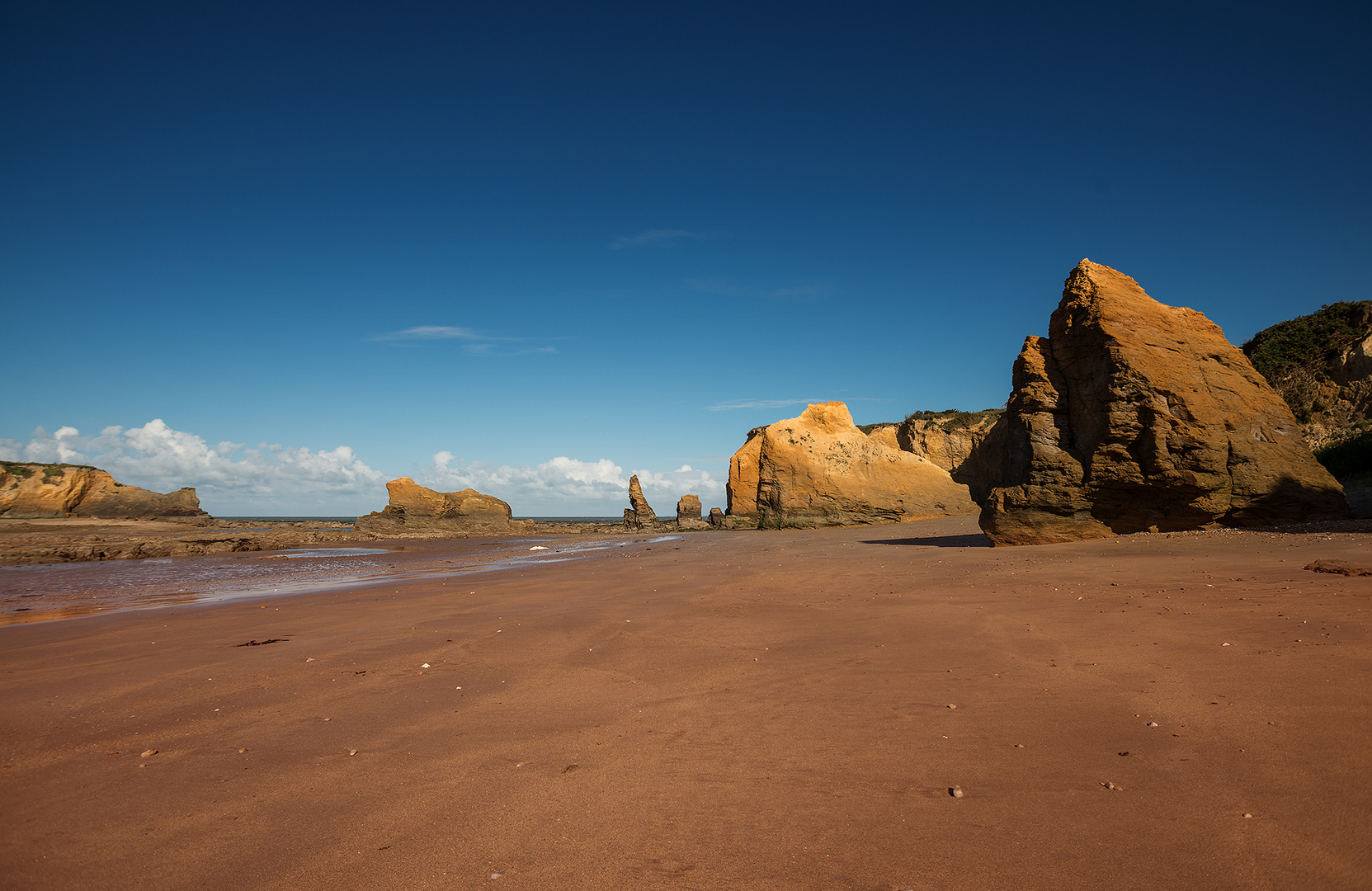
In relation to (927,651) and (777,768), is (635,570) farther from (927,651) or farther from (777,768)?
(777,768)

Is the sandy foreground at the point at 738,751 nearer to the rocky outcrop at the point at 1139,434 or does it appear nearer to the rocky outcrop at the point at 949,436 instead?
the rocky outcrop at the point at 1139,434

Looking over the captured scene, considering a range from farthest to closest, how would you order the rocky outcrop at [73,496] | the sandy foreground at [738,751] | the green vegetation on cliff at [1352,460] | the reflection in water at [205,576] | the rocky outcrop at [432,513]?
the rocky outcrop at [73,496] < the rocky outcrop at [432,513] < the green vegetation on cliff at [1352,460] < the reflection in water at [205,576] < the sandy foreground at [738,751]

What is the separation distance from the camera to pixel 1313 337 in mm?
24359

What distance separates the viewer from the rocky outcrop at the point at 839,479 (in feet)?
113

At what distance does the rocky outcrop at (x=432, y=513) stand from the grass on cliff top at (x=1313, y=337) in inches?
1661

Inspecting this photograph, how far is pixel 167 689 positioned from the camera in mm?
4766

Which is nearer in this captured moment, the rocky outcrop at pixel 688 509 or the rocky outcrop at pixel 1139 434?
the rocky outcrop at pixel 1139 434

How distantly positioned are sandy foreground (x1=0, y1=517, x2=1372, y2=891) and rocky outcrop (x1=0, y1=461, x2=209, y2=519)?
55843 millimetres

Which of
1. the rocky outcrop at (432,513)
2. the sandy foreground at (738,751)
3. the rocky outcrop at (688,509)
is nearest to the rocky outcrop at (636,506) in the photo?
the rocky outcrop at (688,509)

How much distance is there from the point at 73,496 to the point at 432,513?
2853cm

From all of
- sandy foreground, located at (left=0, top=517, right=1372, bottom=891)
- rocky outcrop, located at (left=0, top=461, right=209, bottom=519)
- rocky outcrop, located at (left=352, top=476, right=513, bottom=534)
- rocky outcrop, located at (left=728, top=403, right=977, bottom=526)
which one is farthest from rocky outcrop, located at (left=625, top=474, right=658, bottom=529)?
sandy foreground, located at (left=0, top=517, right=1372, bottom=891)

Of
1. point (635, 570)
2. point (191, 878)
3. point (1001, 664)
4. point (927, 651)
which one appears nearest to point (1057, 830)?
point (1001, 664)

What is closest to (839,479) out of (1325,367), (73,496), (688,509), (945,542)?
(1325,367)

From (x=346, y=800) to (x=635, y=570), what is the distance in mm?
10086
